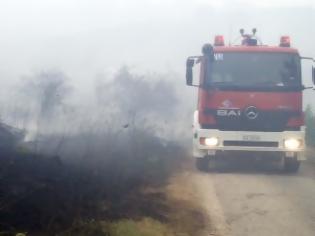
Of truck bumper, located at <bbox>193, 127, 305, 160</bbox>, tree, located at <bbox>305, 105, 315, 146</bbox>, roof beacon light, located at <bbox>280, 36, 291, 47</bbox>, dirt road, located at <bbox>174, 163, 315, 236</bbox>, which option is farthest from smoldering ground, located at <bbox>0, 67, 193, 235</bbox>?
tree, located at <bbox>305, 105, 315, 146</bbox>

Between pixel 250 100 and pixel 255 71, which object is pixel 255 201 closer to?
pixel 250 100

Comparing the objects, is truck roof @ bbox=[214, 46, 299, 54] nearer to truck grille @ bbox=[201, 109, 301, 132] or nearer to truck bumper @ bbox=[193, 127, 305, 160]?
truck grille @ bbox=[201, 109, 301, 132]

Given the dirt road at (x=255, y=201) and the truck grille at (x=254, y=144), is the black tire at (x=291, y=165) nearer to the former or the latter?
the dirt road at (x=255, y=201)

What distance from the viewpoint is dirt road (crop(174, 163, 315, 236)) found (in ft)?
26.5

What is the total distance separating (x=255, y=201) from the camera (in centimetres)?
966

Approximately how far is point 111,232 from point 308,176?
7134 millimetres

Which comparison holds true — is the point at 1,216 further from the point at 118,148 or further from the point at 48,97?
the point at 48,97

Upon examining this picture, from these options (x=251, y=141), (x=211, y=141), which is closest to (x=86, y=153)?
(x=211, y=141)

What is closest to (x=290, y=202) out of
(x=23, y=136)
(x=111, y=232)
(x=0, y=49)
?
(x=111, y=232)

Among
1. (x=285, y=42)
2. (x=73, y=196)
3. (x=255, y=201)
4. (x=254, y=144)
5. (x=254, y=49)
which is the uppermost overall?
(x=285, y=42)

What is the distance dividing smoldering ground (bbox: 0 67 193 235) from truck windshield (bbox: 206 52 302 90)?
8.53 feet

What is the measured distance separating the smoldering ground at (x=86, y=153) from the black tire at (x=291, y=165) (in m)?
2.82

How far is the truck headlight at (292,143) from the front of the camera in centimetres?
1198

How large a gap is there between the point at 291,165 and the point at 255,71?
8.43 feet
